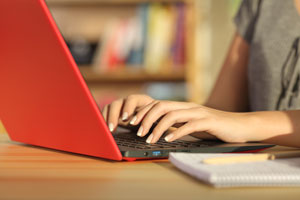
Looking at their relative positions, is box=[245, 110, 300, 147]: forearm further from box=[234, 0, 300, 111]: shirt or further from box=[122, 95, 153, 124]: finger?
box=[234, 0, 300, 111]: shirt

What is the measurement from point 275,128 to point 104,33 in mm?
1899

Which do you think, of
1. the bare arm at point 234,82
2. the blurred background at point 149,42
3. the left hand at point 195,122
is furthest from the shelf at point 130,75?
the left hand at point 195,122

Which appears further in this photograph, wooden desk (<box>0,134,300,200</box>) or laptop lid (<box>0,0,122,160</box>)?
laptop lid (<box>0,0,122,160</box>)

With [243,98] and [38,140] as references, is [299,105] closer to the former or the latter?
[243,98]

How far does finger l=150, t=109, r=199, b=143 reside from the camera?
0.61 meters

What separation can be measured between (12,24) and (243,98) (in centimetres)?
87

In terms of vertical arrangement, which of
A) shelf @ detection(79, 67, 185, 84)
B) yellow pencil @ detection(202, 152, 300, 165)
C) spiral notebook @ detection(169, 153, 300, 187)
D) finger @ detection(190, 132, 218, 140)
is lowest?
spiral notebook @ detection(169, 153, 300, 187)

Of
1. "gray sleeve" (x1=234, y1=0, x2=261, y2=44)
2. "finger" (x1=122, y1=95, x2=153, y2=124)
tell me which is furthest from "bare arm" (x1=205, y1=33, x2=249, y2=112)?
"finger" (x1=122, y1=95, x2=153, y2=124)

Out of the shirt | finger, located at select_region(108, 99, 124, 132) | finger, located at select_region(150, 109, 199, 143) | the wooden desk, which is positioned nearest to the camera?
the wooden desk

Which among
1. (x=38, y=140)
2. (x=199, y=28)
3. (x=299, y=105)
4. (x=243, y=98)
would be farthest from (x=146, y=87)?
(x=38, y=140)

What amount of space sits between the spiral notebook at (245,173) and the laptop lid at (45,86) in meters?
0.13

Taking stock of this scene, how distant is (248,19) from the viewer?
1.28 m

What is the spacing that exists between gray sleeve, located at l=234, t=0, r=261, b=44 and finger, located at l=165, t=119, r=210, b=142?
0.73 m

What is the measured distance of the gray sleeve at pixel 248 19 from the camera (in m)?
1.27
